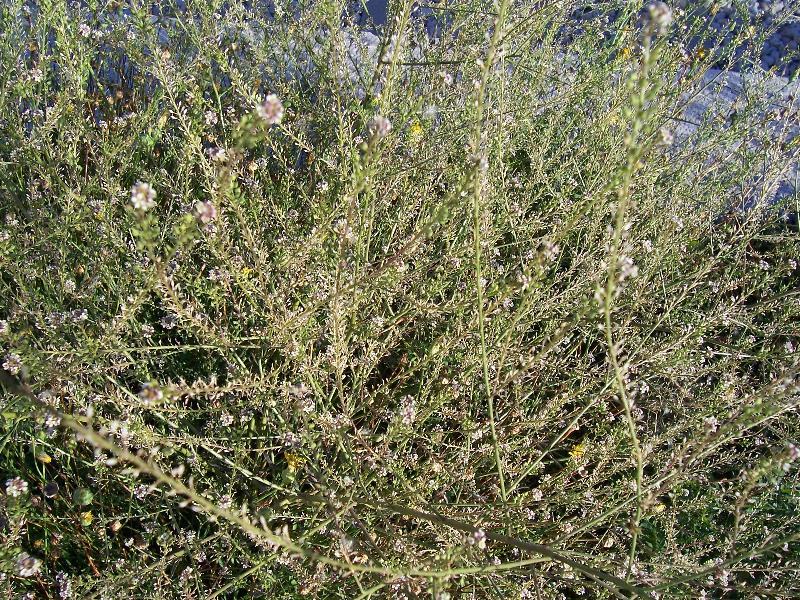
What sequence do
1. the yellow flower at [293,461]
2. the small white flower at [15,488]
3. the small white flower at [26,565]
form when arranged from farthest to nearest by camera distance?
the yellow flower at [293,461], the small white flower at [15,488], the small white flower at [26,565]

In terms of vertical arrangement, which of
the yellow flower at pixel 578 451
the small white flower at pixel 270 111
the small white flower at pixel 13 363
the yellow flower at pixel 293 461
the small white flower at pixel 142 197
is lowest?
the yellow flower at pixel 293 461

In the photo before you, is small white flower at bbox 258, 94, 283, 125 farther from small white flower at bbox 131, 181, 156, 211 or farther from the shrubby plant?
small white flower at bbox 131, 181, 156, 211

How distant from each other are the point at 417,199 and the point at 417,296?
34cm

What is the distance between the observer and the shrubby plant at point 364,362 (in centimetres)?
146

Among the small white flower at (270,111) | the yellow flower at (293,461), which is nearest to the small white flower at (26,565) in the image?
the yellow flower at (293,461)

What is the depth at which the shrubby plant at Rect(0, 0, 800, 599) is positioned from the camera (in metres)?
1.46

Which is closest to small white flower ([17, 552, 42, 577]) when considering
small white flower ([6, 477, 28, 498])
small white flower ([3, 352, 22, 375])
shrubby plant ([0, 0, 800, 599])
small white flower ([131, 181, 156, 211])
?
shrubby plant ([0, 0, 800, 599])

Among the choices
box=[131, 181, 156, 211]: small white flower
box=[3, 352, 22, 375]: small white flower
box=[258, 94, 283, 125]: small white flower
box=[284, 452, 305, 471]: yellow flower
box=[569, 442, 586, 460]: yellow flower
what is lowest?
box=[284, 452, 305, 471]: yellow flower

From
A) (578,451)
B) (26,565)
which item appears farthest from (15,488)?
(578,451)

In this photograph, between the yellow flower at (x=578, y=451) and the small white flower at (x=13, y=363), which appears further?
the yellow flower at (x=578, y=451)

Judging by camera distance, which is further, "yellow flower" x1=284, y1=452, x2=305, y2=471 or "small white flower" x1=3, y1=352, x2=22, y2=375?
"yellow flower" x1=284, y1=452, x2=305, y2=471

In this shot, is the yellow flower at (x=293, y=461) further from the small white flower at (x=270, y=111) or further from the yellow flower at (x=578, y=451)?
the small white flower at (x=270, y=111)

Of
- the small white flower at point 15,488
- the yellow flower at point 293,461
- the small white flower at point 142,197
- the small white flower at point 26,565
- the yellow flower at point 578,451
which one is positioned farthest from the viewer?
the yellow flower at point 578,451

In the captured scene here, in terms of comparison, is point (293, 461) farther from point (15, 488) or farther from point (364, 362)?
point (15, 488)
